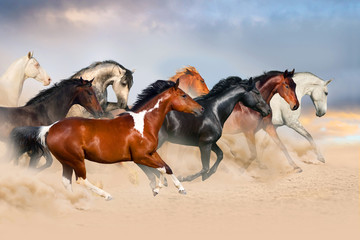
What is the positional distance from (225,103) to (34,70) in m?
4.22

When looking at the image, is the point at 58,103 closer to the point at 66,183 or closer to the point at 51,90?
the point at 51,90

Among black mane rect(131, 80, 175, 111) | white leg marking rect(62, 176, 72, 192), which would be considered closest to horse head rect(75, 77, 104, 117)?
black mane rect(131, 80, 175, 111)

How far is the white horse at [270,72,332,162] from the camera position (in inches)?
467

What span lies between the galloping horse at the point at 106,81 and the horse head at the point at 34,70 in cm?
94

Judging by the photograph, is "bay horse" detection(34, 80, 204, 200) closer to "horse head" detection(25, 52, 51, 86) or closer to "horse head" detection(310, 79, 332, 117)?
"horse head" detection(25, 52, 51, 86)

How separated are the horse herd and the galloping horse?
0.02 meters

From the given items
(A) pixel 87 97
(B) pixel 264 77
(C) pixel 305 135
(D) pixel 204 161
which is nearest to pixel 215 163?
(D) pixel 204 161

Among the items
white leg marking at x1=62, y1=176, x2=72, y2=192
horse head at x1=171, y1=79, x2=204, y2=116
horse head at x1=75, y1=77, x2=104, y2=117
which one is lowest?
white leg marking at x1=62, y1=176, x2=72, y2=192

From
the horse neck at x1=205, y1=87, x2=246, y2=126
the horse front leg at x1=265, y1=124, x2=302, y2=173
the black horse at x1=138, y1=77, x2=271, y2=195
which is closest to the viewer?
the black horse at x1=138, y1=77, x2=271, y2=195

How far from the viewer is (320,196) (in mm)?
8984

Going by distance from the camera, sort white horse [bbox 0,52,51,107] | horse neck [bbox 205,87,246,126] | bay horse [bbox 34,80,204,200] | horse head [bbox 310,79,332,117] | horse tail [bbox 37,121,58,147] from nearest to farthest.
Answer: bay horse [bbox 34,80,204,200] → horse tail [bbox 37,121,58,147] → horse neck [bbox 205,87,246,126] → white horse [bbox 0,52,51,107] → horse head [bbox 310,79,332,117]

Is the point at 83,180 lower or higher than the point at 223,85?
lower

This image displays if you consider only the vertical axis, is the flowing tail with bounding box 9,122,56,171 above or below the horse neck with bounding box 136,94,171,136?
below

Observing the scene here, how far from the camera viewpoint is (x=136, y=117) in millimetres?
6773
